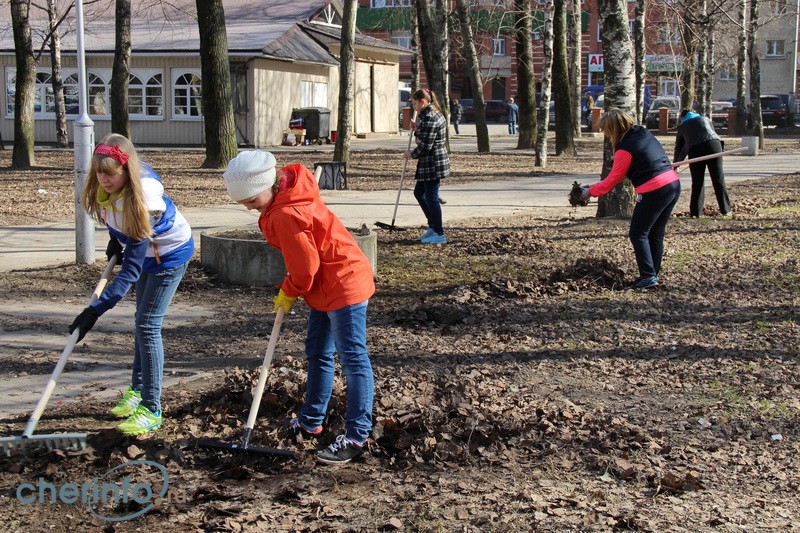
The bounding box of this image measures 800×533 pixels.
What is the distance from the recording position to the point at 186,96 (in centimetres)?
3170

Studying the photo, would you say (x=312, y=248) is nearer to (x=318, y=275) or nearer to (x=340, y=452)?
(x=318, y=275)

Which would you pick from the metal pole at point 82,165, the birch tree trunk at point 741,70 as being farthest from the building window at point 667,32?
the metal pole at point 82,165

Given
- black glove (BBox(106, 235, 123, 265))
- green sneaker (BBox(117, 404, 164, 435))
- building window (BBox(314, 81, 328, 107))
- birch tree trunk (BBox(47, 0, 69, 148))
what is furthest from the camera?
building window (BBox(314, 81, 328, 107))

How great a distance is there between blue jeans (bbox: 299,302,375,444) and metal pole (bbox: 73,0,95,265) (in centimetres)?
505

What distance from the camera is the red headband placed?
4.70m

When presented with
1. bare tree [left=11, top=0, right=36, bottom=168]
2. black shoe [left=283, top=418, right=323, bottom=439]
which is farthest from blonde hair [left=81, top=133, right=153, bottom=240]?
bare tree [left=11, top=0, right=36, bottom=168]

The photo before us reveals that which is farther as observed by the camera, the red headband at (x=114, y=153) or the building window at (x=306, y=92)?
the building window at (x=306, y=92)

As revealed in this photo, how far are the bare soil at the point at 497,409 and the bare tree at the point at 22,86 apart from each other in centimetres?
1281

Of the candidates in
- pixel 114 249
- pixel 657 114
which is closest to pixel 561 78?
pixel 657 114

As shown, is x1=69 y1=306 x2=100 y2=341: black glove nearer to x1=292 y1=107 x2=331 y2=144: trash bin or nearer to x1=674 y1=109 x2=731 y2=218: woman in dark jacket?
x1=674 y1=109 x2=731 y2=218: woman in dark jacket

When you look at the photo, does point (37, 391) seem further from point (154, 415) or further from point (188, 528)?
point (188, 528)

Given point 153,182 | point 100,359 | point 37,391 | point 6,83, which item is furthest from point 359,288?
point 6,83

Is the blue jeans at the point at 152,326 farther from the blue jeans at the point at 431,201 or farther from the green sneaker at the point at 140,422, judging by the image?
the blue jeans at the point at 431,201

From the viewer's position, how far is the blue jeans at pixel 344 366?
14.9 ft
